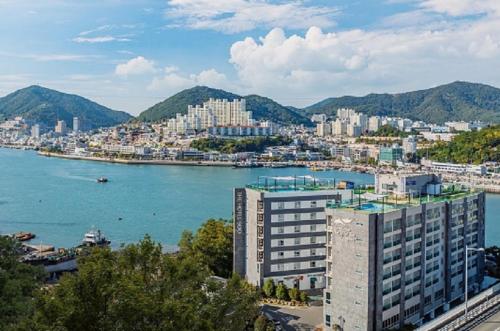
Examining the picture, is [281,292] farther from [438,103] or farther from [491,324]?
[438,103]

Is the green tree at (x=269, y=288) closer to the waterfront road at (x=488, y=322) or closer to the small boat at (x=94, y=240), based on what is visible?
the waterfront road at (x=488, y=322)

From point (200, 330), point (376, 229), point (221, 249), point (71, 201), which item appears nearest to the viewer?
point (200, 330)

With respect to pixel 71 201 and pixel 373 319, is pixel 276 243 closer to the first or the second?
pixel 373 319

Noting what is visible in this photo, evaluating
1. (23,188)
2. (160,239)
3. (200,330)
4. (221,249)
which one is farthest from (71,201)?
(200,330)

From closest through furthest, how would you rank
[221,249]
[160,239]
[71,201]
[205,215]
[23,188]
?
[221,249]
[160,239]
[205,215]
[71,201]
[23,188]

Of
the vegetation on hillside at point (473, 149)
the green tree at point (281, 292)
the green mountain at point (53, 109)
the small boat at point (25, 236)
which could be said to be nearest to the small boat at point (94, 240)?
the small boat at point (25, 236)

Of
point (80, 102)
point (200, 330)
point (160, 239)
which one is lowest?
point (160, 239)
